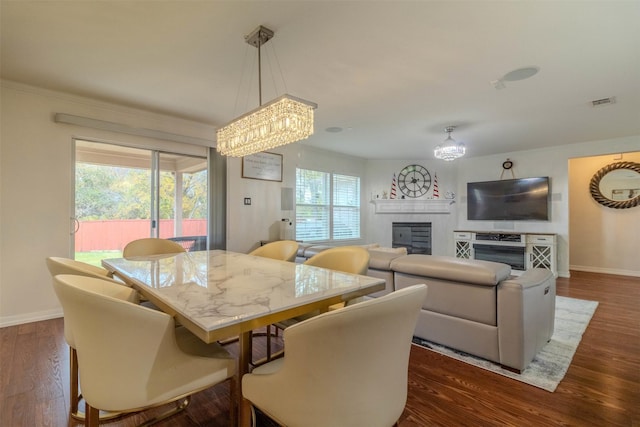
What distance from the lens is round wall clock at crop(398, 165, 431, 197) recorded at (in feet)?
22.1

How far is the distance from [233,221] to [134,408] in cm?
355

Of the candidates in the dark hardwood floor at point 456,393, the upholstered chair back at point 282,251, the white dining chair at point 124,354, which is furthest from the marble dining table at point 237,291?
the dark hardwood floor at point 456,393

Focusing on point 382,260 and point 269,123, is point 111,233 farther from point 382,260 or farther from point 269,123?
point 382,260

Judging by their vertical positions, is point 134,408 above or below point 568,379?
above

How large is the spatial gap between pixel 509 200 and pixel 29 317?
7.52 m

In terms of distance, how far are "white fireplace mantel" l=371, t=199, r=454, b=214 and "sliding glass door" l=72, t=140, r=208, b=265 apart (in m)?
4.09

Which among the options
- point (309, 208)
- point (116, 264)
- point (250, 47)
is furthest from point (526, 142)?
point (116, 264)

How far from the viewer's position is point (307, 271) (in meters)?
1.76

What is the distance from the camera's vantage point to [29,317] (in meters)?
2.97

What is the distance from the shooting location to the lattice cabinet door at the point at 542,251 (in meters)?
5.19

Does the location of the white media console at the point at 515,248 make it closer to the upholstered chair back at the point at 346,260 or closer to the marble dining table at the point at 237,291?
the upholstered chair back at the point at 346,260

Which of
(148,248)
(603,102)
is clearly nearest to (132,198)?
(148,248)

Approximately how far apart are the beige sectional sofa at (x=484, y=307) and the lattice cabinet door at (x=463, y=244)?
378 centimetres

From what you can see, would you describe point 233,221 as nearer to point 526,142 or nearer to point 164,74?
point 164,74
